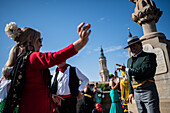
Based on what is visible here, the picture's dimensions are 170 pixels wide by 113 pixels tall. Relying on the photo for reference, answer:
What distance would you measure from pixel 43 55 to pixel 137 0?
6.16 meters

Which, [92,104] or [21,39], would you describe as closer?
[21,39]

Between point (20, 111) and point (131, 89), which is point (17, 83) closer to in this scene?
point (20, 111)

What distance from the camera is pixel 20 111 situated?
5.37 ft

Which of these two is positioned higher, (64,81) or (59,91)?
(64,81)

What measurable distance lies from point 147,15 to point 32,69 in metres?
5.66

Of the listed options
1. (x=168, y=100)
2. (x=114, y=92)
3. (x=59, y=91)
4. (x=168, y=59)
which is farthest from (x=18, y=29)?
(x=114, y=92)

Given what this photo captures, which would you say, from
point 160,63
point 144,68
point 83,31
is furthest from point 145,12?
point 83,31

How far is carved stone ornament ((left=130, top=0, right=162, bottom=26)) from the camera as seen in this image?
19.1ft

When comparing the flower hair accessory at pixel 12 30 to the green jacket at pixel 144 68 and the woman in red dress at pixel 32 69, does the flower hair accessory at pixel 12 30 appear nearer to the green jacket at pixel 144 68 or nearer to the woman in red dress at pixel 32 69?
the woman in red dress at pixel 32 69

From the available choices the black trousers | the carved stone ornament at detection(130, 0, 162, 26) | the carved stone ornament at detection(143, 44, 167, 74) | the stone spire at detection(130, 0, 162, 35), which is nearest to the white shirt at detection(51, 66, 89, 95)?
the black trousers

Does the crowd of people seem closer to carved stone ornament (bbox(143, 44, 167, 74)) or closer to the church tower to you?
carved stone ornament (bbox(143, 44, 167, 74))

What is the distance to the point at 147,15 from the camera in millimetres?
Answer: 5883

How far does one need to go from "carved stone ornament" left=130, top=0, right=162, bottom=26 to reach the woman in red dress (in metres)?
5.20

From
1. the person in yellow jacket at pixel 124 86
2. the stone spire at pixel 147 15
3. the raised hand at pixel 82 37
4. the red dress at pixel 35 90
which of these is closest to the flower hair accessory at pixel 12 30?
the red dress at pixel 35 90
